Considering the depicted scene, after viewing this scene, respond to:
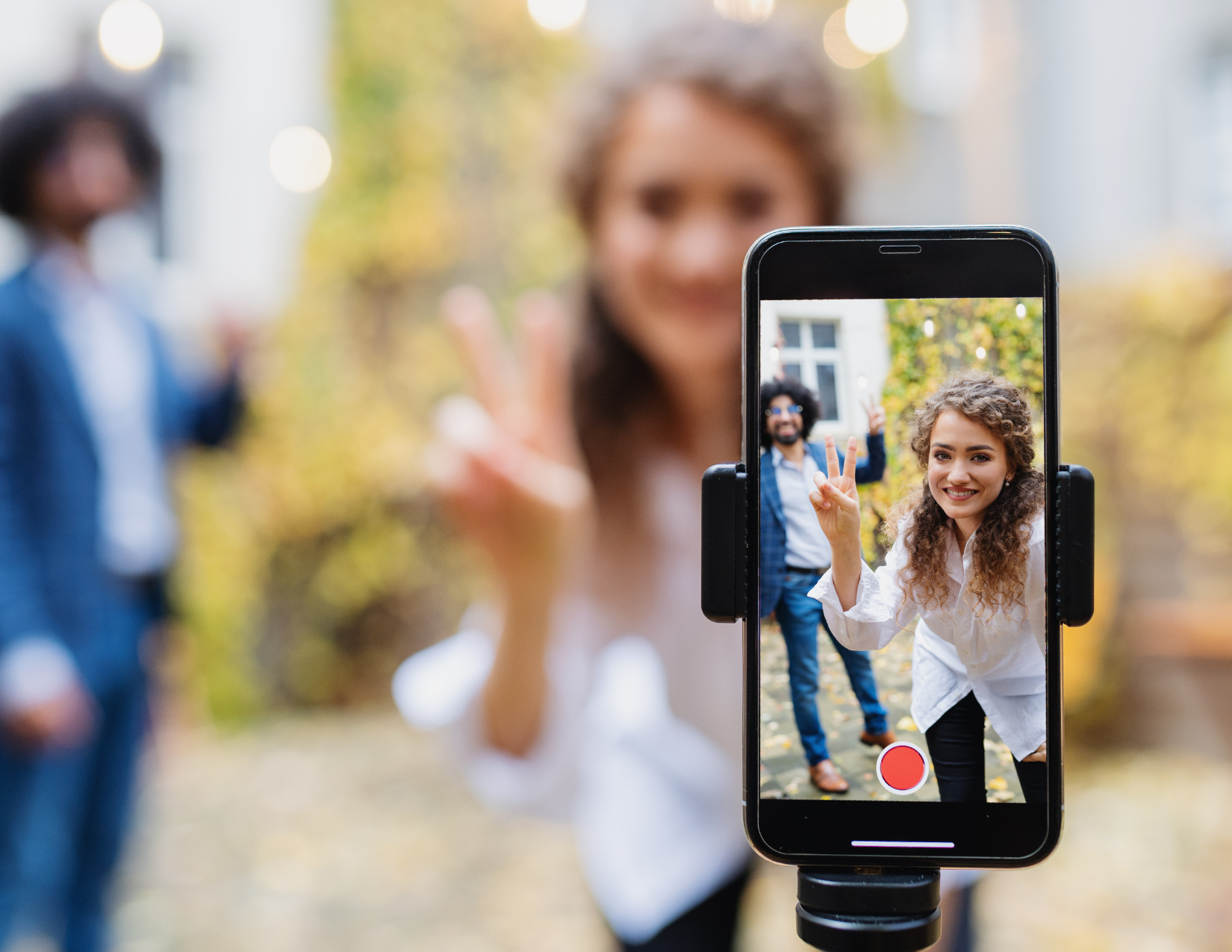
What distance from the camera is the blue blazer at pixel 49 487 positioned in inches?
71.4

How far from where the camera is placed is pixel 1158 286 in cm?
292

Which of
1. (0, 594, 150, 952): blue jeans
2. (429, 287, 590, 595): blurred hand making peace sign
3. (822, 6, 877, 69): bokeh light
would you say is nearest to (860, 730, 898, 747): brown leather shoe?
(429, 287, 590, 595): blurred hand making peace sign

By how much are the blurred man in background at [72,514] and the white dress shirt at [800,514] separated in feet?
5.63

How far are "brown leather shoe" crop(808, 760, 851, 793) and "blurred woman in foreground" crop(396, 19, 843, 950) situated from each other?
569mm

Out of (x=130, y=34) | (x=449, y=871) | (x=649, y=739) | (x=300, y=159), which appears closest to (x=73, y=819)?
(x=449, y=871)

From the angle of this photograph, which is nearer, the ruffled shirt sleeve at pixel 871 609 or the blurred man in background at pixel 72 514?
the ruffled shirt sleeve at pixel 871 609

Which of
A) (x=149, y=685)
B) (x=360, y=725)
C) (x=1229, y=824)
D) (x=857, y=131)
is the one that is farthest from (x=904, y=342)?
(x=360, y=725)

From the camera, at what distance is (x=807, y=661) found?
389 mm

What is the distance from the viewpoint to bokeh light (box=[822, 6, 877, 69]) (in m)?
3.27

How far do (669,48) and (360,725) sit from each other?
3142mm

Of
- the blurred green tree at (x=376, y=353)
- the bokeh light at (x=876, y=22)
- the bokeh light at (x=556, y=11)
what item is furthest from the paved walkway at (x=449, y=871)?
the bokeh light at (x=876, y=22)

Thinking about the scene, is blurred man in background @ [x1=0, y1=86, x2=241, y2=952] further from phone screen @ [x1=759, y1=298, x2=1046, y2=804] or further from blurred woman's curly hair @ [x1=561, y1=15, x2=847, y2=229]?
phone screen @ [x1=759, y1=298, x2=1046, y2=804]

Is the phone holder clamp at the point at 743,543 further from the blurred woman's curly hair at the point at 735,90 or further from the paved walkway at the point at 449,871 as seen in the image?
the paved walkway at the point at 449,871

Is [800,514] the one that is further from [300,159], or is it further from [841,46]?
[300,159]
